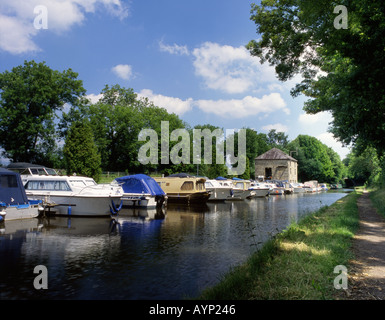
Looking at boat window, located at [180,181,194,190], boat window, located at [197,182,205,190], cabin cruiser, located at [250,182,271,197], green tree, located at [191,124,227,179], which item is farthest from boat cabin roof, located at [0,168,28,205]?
green tree, located at [191,124,227,179]

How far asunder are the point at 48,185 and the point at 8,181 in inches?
145

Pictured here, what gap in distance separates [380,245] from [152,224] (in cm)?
1191

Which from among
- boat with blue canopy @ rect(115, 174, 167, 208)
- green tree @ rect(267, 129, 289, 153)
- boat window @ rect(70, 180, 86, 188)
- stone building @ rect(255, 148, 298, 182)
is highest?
green tree @ rect(267, 129, 289, 153)

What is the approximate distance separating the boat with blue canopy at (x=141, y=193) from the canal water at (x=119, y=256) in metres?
6.75

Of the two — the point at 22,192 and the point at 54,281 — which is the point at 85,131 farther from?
the point at 54,281

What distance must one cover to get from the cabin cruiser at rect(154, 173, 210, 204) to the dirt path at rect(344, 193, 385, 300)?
65.1 feet

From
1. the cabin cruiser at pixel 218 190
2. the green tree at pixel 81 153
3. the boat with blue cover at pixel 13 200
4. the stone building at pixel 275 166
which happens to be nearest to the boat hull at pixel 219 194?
the cabin cruiser at pixel 218 190

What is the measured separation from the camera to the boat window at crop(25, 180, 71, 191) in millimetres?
21044

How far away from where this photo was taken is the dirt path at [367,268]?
6.00m

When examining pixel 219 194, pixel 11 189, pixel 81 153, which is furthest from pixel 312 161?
pixel 11 189

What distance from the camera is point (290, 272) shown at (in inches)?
281

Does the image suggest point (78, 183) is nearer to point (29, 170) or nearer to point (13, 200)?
point (13, 200)

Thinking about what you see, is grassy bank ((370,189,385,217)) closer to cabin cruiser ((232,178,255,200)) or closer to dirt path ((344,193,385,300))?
dirt path ((344,193,385,300))
